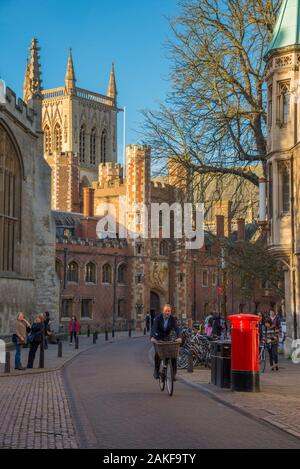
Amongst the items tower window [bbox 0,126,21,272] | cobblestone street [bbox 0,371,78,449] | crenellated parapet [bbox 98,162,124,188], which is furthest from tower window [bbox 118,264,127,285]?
cobblestone street [bbox 0,371,78,449]

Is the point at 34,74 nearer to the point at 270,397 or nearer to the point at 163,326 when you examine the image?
the point at 163,326

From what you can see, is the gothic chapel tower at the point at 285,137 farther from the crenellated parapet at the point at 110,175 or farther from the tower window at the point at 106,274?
the crenellated parapet at the point at 110,175

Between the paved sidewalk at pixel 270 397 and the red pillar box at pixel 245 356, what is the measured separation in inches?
9.9

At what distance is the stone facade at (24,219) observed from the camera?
29578mm

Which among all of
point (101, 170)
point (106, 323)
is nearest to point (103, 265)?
point (106, 323)

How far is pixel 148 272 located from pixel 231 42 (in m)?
39.7

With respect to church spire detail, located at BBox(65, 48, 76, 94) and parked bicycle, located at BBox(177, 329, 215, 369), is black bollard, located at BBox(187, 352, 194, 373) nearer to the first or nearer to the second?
parked bicycle, located at BBox(177, 329, 215, 369)

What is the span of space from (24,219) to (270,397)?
2080 centimetres

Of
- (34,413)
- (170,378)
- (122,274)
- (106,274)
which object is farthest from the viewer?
(122,274)

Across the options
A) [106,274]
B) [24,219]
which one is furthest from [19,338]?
[106,274]

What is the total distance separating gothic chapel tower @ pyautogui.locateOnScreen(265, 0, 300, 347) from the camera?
23.4 meters

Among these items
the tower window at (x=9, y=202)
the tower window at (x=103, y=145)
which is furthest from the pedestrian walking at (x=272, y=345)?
the tower window at (x=103, y=145)

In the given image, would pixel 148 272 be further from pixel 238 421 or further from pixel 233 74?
pixel 238 421

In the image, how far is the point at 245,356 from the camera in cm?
1374
